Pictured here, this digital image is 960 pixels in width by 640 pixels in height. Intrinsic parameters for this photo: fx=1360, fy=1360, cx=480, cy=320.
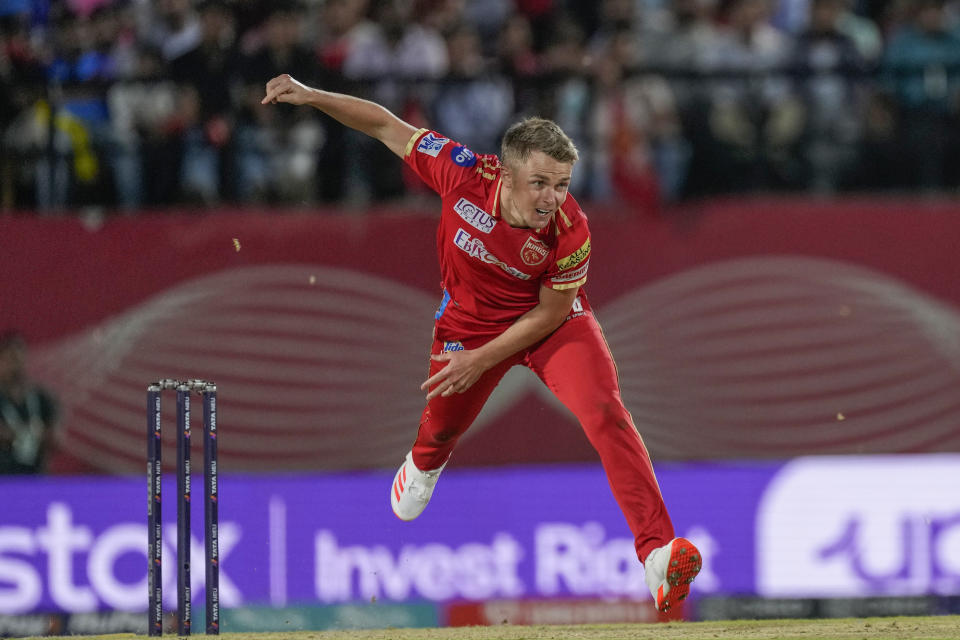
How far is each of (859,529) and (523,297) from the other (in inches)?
203

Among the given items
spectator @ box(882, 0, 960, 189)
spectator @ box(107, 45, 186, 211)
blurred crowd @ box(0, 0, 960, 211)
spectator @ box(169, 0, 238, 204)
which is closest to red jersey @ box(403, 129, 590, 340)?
blurred crowd @ box(0, 0, 960, 211)

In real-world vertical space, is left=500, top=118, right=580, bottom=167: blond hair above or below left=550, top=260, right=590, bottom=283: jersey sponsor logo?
above

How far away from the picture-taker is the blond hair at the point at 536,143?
6.57 metres

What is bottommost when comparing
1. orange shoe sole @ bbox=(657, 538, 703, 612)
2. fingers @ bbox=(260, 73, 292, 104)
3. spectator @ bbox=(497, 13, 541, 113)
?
orange shoe sole @ bbox=(657, 538, 703, 612)

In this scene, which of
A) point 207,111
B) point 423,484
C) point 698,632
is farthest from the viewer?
point 207,111

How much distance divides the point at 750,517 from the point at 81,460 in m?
5.49

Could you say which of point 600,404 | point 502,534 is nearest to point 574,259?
point 600,404

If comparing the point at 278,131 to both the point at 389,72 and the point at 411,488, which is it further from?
the point at 411,488

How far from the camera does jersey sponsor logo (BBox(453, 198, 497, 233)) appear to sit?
690 cm

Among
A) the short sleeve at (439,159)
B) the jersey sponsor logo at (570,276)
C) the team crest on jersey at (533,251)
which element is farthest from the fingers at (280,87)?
the jersey sponsor logo at (570,276)

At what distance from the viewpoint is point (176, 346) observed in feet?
36.8

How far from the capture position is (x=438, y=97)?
11.0 meters

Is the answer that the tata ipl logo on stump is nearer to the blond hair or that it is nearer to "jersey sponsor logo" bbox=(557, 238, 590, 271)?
"jersey sponsor logo" bbox=(557, 238, 590, 271)

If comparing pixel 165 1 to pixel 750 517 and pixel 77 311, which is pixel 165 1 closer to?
pixel 77 311
